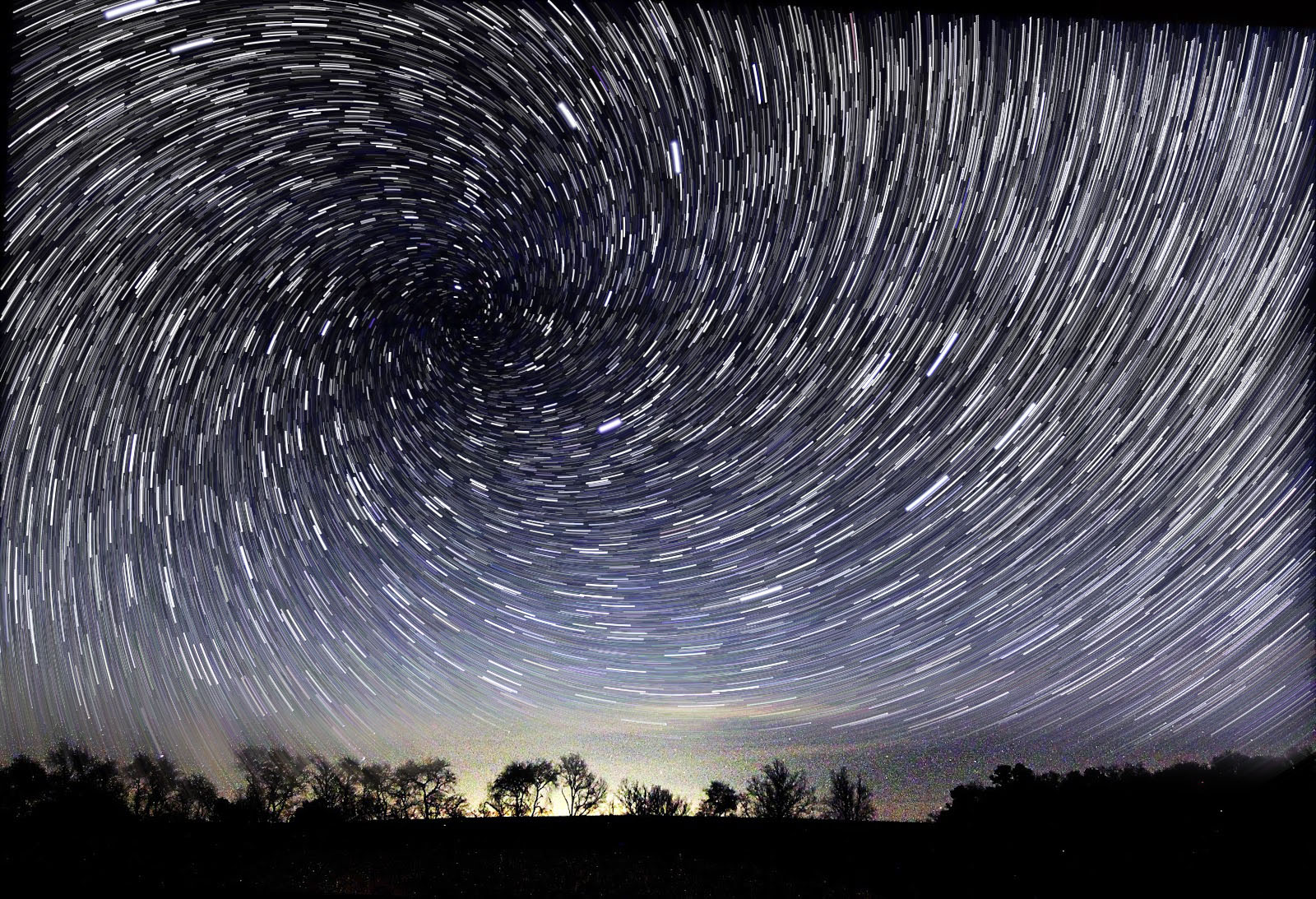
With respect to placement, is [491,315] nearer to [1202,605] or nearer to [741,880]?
[741,880]

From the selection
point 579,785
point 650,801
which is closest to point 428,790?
point 579,785

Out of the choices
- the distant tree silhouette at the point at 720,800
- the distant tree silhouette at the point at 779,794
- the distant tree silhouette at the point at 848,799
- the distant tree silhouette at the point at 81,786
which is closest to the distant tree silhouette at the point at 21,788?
the distant tree silhouette at the point at 81,786

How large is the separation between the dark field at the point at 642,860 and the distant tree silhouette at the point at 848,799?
0.03m

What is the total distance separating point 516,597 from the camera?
2.34 metres

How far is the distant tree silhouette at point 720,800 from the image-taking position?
2.24 m

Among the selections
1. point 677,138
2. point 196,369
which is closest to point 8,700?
point 196,369

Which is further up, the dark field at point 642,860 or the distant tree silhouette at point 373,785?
the distant tree silhouette at point 373,785

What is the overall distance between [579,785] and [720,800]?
1.09ft

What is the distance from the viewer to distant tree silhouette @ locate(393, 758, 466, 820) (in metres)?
2.24

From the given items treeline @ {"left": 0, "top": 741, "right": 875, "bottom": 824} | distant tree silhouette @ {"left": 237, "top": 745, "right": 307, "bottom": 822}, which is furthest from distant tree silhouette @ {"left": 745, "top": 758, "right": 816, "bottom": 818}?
distant tree silhouette @ {"left": 237, "top": 745, "right": 307, "bottom": 822}

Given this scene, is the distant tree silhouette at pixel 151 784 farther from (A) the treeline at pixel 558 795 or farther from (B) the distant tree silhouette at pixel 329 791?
(B) the distant tree silhouette at pixel 329 791

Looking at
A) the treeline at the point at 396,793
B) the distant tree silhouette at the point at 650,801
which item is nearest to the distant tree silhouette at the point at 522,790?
the treeline at the point at 396,793

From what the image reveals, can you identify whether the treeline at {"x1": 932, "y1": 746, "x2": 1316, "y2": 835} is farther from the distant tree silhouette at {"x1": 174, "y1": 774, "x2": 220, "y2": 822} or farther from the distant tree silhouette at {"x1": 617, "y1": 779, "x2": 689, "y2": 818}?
the distant tree silhouette at {"x1": 174, "y1": 774, "x2": 220, "y2": 822}

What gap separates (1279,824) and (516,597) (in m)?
1.88
